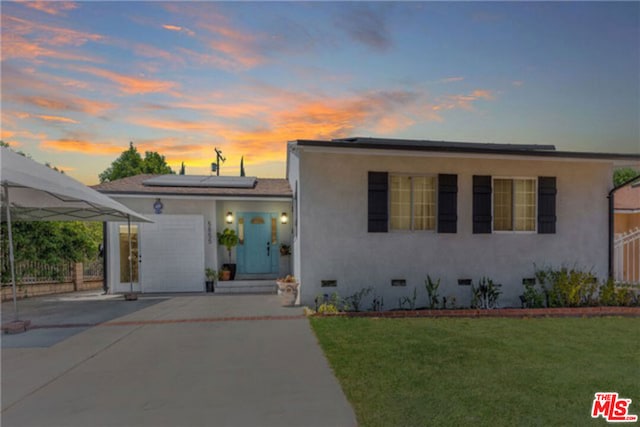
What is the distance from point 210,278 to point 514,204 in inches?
352

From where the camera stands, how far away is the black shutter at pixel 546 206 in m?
8.63

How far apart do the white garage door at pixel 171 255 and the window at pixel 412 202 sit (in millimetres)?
6179

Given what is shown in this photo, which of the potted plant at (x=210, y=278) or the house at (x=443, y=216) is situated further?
the potted plant at (x=210, y=278)

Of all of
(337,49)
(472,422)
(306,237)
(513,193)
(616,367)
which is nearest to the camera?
(472,422)

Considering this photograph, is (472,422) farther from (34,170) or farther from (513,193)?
(34,170)

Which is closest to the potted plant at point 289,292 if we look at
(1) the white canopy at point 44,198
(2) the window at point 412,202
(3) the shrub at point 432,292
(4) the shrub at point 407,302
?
(4) the shrub at point 407,302

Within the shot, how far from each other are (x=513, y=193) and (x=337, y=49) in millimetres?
6059

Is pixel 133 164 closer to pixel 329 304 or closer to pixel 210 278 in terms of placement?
pixel 210 278

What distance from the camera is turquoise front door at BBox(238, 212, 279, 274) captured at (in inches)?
480

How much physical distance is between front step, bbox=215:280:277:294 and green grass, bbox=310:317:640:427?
4031 mm

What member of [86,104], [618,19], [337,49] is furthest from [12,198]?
[618,19]

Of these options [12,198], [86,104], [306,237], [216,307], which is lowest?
[216,307]

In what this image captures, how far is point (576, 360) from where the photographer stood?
4.75 metres

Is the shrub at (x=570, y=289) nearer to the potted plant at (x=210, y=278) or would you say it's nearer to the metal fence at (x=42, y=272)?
the potted plant at (x=210, y=278)
